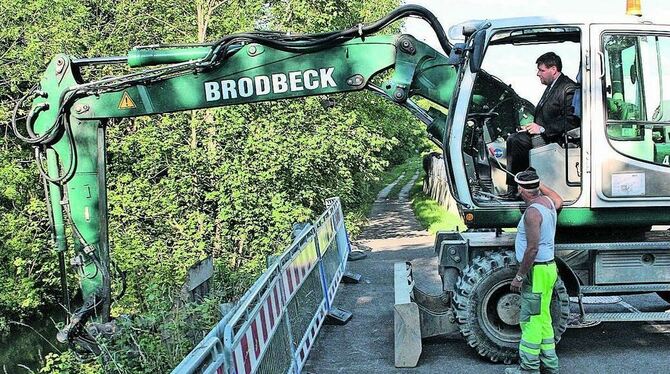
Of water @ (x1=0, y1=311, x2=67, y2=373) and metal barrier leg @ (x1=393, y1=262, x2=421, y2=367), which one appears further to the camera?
water @ (x1=0, y1=311, x2=67, y2=373)

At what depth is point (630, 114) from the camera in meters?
7.07

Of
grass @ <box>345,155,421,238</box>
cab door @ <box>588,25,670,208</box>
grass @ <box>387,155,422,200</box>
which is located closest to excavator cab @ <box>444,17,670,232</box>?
cab door @ <box>588,25,670,208</box>

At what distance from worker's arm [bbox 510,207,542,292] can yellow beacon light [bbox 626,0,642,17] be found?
8.16 feet

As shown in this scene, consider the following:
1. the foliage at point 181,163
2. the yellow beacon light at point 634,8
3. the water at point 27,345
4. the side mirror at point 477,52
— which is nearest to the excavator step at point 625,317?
the side mirror at point 477,52

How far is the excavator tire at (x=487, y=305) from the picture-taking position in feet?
23.4

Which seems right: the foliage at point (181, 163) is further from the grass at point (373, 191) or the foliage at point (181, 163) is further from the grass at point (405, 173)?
the grass at point (405, 173)

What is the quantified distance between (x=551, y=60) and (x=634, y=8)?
101 cm

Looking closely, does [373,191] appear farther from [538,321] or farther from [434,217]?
[538,321]

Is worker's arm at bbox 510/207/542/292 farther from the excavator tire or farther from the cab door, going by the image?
the cab door

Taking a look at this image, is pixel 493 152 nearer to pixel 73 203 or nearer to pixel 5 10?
pixel 73 203

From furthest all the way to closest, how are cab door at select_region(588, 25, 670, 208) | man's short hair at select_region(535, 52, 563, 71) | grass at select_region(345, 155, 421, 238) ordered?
1. grass at select_region(345, 155, 421, 238)
2. man's short hair at select_region(535, 52, 563, 71)
3. cab door at select_region(588, 25, 670, 208)

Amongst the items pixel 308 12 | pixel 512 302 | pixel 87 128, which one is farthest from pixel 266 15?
pixel 512 302

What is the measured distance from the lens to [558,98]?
7.25 metres

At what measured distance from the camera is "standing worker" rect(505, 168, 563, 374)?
21.1 feet
